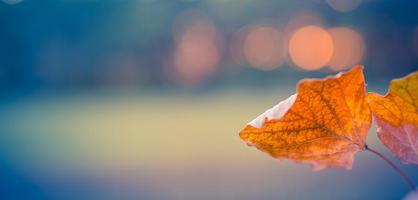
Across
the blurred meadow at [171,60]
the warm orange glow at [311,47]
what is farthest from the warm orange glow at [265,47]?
the warm orange glow at [311,47]

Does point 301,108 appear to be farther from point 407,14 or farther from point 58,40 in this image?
point 407,14

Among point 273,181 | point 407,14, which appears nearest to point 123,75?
point 407,14

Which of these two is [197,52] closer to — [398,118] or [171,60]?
[171,60]

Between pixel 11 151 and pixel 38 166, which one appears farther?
pixel 11 151

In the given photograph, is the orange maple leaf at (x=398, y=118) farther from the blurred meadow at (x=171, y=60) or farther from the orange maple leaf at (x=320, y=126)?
the blurred meadow at (x=171, y=60)

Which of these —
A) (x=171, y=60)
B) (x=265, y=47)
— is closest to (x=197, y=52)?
(x=171, y=60)
